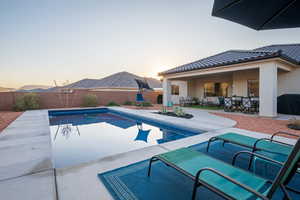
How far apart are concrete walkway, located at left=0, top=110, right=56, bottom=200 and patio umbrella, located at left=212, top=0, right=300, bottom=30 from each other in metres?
4.02

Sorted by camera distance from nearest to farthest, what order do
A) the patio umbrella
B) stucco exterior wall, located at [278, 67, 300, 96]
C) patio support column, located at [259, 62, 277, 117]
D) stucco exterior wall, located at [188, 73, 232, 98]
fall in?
1. the patio umbrella
2. patio support column, located at [259, 62, 277, 117]
3. stucco exterior wall, located at [278, 67, 300, 96]
4. stucco exterior wall, located at [188, 73, 232, 98]

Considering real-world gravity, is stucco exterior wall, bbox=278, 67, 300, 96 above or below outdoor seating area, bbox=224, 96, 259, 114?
above

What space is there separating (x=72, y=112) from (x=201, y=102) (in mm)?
11486

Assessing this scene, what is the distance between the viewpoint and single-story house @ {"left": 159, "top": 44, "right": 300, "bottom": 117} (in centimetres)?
716

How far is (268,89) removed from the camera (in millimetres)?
7152

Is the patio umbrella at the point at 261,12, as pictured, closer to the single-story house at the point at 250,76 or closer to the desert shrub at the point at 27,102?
the single-story house at the point at 250,76

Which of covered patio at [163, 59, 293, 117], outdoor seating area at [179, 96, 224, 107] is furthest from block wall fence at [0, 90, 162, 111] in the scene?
outdoor seating area at [179, 96, 224, 107]

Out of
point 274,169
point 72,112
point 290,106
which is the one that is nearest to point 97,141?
point 274,169

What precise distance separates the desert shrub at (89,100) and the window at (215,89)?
11.1m

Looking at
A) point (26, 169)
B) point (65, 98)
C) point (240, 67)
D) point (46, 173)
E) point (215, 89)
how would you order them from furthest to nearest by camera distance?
point (215, 89) < point (65, 98) < point (240, 67) < point (26, 169) < point (46, 173)

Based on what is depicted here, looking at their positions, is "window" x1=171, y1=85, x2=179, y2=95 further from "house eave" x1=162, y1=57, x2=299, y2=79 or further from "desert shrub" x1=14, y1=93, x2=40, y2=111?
"desert shrub" x1=14, y1=93, x2=40, y2=111

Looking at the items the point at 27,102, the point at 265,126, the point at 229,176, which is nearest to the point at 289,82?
the point at 265,126

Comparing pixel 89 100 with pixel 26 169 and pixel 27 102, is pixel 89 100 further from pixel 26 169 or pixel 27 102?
pixel 26 169

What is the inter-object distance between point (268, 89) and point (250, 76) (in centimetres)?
384
